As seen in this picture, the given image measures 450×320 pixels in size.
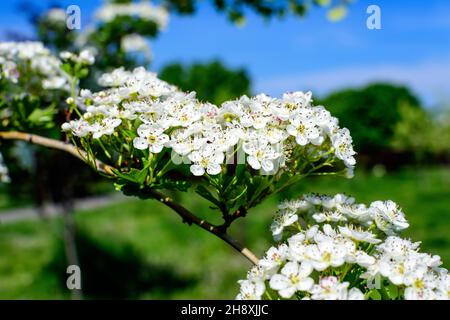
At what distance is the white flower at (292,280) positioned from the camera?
5.18 feet

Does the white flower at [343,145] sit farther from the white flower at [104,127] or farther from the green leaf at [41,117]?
the green leaf at [41,117]

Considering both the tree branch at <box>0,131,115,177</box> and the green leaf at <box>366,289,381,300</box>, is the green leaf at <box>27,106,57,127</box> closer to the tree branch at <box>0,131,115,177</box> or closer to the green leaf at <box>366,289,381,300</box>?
the tree branch at <box>0,131,115,177</box>

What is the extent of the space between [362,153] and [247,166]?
128 ft

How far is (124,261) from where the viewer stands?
12.4 metres

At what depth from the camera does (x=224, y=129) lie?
2.00 meters

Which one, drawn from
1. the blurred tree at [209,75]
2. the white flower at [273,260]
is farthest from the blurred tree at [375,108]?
the white flower at [273,260]

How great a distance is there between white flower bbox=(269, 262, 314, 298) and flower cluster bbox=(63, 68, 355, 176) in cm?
38

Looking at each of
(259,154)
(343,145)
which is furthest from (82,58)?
(343,145)

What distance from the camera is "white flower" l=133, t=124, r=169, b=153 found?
1.88 metres

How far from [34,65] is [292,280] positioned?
2.16 metres

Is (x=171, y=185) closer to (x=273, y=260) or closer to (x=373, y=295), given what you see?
(x=273, y=260)

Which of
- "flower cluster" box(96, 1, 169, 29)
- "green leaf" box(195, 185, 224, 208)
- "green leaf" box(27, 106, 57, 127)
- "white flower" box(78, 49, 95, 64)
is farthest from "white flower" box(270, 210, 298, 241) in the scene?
"flower cluster" box(96, 1, 169, 29)

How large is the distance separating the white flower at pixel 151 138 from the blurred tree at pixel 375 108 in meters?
35.5

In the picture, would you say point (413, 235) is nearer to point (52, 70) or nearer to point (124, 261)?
point (124, 261)
